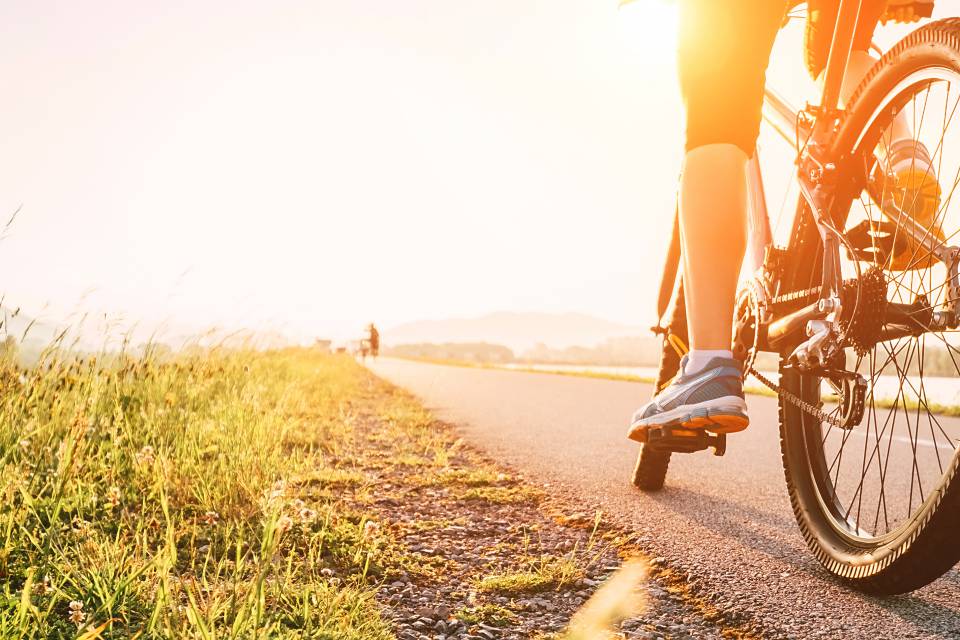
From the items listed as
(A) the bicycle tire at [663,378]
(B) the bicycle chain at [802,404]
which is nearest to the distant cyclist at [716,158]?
(B) the bicycle chain at [802,404]

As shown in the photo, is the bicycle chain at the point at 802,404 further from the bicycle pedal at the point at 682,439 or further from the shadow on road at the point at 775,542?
the shadow on road at the point at 775,542

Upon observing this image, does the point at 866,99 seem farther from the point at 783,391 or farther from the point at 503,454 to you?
the point at 503,454

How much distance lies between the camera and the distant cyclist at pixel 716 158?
202cm

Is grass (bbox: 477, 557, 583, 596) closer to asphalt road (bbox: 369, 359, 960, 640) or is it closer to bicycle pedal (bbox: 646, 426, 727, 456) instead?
asphalt road (bbox: 369, 359, 960, 640)

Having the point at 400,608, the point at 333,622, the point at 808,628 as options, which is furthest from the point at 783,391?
the point at 333,622

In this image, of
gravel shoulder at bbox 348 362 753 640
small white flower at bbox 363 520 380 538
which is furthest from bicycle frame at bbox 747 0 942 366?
small white flower at bbox 363 520 380 538

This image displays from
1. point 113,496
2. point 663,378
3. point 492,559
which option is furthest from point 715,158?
point 113,496

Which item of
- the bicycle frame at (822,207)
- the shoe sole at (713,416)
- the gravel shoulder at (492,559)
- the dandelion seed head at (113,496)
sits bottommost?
the gravel shoulder at (492,559)

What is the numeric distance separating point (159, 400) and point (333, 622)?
1.98 m

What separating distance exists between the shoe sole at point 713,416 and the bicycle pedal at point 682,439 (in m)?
0.03

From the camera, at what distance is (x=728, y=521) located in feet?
8.15

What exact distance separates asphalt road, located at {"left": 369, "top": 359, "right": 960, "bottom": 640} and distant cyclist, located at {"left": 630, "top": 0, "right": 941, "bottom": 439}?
407mm

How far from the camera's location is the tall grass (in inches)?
55.1

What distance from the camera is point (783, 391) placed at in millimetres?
2301
